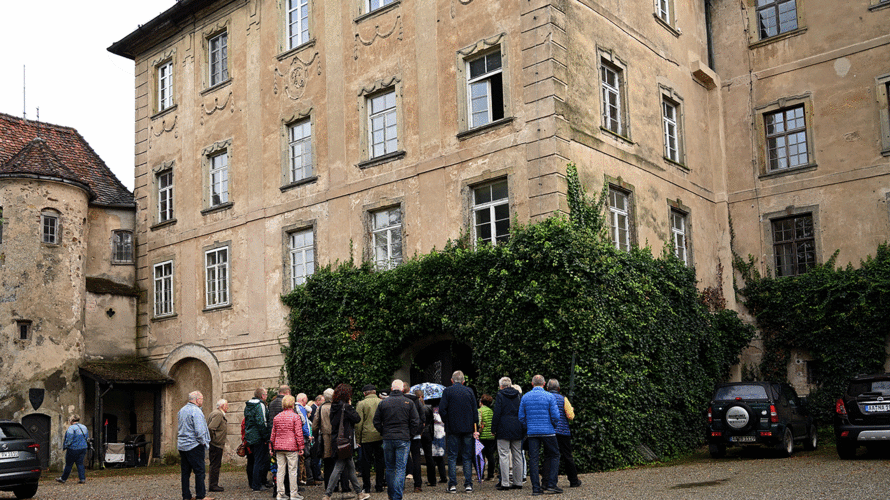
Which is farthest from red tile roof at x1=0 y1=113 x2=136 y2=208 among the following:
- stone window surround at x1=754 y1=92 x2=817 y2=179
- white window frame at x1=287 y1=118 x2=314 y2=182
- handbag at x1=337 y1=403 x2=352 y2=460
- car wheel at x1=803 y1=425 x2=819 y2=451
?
car wheel at x1=803 y1=425 x2=819 y2=451

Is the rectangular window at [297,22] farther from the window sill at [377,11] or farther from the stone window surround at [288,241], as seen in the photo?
the stone window surround at [288,241]

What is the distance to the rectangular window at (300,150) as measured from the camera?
22922 millimetres

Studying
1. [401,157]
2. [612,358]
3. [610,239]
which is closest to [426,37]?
[401,157]

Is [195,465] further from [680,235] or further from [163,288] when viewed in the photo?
[163,288]

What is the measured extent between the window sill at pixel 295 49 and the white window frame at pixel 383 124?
266 cm

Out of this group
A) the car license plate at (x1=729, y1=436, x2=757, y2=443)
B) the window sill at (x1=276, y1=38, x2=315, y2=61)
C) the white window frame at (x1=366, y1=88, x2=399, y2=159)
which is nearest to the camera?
the car license plate at (x1=729, y1=436, x2=757, y2=443)

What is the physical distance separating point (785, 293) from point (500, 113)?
9301 millimetres

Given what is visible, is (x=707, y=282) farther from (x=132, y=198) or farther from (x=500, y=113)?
(x=132, y=198)

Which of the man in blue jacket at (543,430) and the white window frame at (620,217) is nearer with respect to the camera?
the man in blue jacket at (543,430)

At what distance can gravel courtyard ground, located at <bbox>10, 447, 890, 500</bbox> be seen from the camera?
11938mm

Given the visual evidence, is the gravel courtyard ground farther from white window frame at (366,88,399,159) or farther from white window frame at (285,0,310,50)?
white window frame at (285,0,310,50)

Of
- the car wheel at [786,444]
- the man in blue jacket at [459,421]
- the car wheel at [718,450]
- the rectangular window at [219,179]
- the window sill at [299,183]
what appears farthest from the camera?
the rectangular window at [219,179]

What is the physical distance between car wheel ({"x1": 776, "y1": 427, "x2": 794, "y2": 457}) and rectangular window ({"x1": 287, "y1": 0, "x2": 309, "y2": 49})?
14.9 m

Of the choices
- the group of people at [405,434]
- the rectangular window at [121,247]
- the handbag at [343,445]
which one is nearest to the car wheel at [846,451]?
the group of people at [405,434]
